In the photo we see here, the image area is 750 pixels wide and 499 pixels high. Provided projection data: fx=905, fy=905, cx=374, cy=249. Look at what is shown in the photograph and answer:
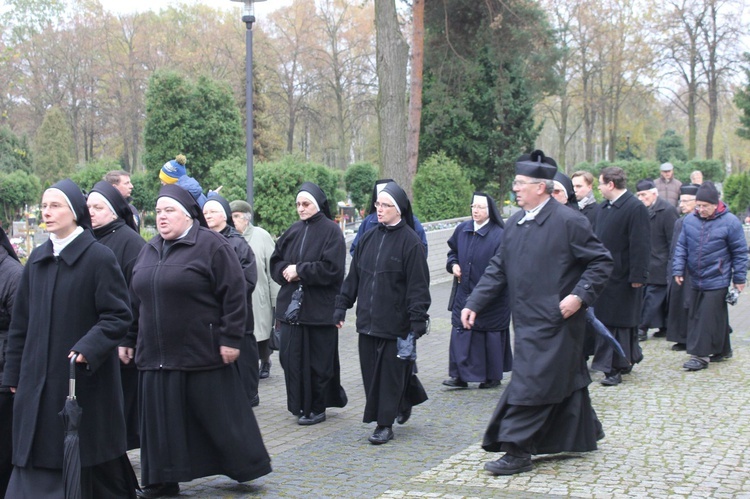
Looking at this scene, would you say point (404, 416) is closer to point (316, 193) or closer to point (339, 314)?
point (339, 314)

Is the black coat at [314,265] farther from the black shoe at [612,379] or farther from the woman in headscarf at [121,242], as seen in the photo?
the black shoe at [612,379]

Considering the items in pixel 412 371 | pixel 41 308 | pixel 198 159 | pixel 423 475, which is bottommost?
pixel 423 475

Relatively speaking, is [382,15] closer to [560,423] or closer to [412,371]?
[412,371]

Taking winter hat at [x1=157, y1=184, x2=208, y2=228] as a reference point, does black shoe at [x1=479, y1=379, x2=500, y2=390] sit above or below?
below

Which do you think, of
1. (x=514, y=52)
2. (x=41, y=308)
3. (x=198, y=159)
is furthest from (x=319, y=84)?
(x=41, y=308)

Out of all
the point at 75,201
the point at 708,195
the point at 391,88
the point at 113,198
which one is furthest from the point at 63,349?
the point at 391,88

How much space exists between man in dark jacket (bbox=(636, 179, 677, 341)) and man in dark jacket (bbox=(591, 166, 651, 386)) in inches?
116

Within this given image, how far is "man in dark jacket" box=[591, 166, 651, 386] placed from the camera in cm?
902

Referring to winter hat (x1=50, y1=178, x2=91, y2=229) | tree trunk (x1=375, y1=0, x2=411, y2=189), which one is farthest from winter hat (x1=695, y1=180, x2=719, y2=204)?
tree trunk (x1=375, y1=0, x2=411, y2=189)

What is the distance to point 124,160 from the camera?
192 ft

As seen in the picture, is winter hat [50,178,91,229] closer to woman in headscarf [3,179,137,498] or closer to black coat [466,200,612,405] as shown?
woman in headscarf [3,179,137,498]

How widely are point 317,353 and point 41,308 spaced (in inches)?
124

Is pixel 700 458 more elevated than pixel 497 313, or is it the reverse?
pixel 497 313

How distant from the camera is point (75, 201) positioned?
4.94m
